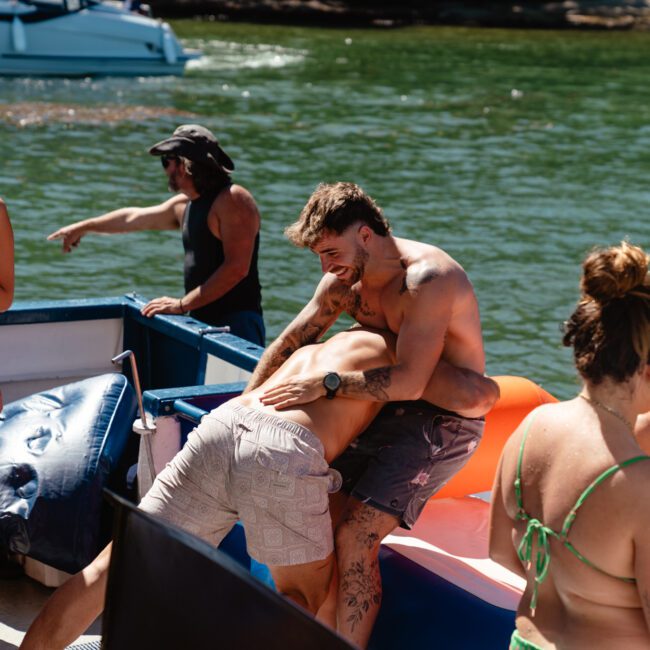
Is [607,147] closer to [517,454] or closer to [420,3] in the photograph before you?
[517,454]

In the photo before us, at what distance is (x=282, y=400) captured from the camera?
365 cm

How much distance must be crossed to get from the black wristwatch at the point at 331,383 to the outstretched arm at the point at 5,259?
1.12 meters

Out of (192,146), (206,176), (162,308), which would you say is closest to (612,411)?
(192,146)

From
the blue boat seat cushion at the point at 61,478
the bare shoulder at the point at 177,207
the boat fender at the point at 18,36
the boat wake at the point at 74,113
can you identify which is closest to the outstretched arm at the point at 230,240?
the bare shoulder at the point at 177,207

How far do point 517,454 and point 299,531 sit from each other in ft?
3.32

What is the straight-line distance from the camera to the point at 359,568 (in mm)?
3680

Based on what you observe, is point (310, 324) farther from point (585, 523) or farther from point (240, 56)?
point (240, 56)

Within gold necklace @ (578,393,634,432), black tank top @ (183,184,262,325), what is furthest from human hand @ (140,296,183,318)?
gold necklace @ (578,393,634,432)

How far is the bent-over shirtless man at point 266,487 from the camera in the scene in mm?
3533

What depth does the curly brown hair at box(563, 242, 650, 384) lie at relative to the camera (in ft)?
8.39

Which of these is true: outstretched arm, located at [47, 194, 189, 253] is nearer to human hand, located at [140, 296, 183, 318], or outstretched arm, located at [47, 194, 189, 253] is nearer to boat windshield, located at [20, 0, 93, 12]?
human hand, located at [140, 296, 183, 318]

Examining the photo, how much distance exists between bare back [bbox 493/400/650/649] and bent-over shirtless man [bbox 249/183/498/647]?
98cm

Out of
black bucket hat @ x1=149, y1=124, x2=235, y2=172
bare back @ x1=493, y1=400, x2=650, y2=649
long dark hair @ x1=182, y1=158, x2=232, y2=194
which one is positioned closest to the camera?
bare back @ x1=493, y1=400, x2=650, y2=649

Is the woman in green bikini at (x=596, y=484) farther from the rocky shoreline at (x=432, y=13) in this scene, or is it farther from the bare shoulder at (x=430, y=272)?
the rocky shoreline at (x=432, y=13)
